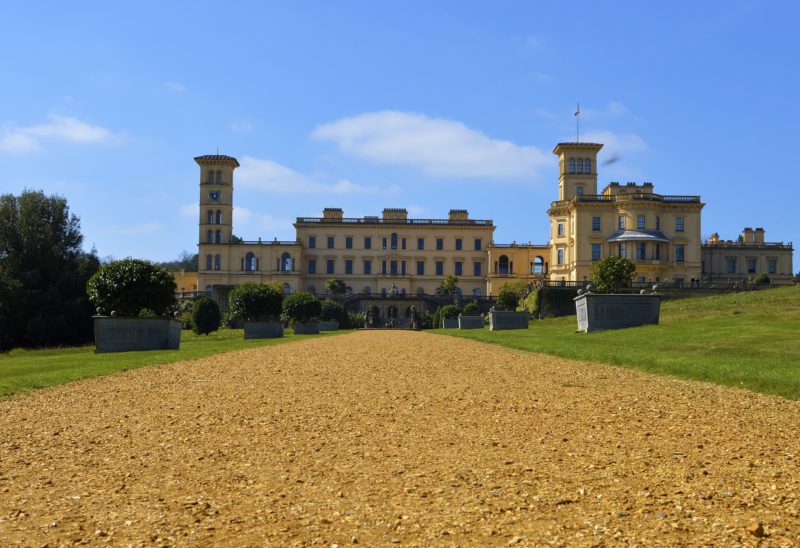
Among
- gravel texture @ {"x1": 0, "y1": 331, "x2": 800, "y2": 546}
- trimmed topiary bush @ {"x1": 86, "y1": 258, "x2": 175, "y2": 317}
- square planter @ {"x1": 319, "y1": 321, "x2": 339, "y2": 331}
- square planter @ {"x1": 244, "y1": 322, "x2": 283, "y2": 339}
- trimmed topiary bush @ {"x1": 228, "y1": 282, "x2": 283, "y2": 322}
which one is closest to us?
gravel texture @ {"x1": 0, "y1": 331, "x2": 800, "y2": 546}

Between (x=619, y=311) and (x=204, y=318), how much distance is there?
28.8m

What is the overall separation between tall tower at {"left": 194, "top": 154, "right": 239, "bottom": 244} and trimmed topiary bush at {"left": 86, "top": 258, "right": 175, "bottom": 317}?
73255 millimetres

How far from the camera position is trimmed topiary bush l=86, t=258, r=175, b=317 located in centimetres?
2616

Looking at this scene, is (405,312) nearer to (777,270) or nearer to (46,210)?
(777,270)

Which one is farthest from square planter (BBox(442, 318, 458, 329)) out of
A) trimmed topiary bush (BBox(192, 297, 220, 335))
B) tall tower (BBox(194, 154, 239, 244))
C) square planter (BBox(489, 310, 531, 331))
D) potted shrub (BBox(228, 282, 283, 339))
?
tall tower (BBox(194, 154, 239, 244))

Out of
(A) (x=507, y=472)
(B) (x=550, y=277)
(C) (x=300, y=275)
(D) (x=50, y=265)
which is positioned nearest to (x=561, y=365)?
(A) (x=507, y=472)

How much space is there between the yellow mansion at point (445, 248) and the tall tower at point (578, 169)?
0.11m

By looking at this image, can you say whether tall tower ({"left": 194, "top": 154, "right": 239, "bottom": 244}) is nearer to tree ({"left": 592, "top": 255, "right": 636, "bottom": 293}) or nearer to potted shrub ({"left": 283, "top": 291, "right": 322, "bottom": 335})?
potted shrub ({"left": 283, "top": 291, "right": 322, "bottom": 335})

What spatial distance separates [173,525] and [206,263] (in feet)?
319

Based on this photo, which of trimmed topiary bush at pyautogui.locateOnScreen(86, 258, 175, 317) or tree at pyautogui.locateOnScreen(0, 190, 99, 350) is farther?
tree at pyautogui.locateOnScreen(0, 190, 99, 350)

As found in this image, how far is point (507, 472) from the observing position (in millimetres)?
5668

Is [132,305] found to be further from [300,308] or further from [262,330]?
[300,308]

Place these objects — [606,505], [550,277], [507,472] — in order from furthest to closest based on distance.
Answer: [550,277] → [507,472] → [606,505]

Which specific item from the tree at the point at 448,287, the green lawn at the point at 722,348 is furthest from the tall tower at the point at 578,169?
the green lawn at the point at 722,348
